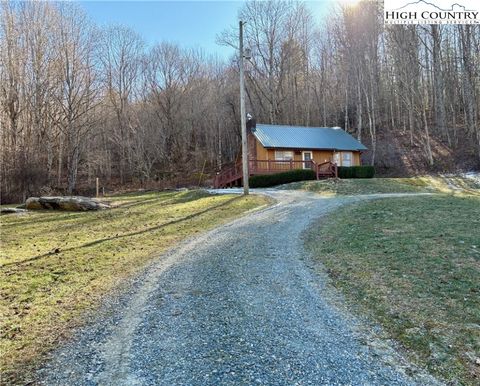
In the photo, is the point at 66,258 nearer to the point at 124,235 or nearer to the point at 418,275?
the point at 124,235

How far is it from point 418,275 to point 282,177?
668 inches

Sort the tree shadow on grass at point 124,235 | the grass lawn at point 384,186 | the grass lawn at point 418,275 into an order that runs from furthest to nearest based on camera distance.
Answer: the grass lawn at point 384,186 → the tree shadow on grass at point 124,235 → the grass lawn at point 418,275

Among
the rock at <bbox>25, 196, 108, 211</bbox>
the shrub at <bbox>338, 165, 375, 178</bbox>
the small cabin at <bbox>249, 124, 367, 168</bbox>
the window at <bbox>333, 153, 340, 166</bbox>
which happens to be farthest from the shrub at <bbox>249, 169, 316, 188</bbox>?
the rock at <bbox>25, 196, 108, 211</bbox>

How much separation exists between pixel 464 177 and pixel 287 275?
22.0 meters

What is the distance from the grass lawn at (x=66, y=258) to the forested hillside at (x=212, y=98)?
15080mm

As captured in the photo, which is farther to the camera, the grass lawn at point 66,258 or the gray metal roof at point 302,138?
the gray metal roof at point 302,138

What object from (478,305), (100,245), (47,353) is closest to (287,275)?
(478,305)

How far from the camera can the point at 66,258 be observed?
7258 mm

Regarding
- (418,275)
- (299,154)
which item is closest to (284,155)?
(299,154)

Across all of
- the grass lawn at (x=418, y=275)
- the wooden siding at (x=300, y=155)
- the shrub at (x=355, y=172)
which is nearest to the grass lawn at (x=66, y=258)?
the grass lawn at (x=418, y=275)

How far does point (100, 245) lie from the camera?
857cm

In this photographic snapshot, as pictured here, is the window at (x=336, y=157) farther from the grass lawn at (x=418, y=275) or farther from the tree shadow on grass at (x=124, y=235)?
the grass lawn at (x=418, y=275)

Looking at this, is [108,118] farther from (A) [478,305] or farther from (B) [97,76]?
(A) [478,305]

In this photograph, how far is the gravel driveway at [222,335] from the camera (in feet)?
10.5
